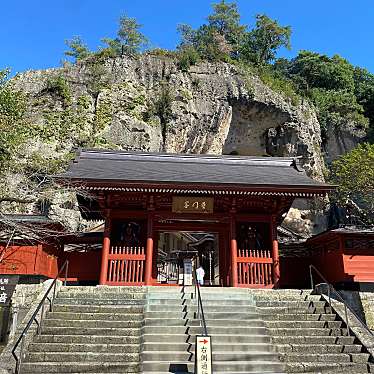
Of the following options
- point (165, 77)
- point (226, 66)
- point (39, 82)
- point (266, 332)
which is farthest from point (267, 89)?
point (266, 332)

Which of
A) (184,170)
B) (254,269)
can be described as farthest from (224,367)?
(184,170)

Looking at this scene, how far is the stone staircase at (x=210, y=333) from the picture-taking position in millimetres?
6039

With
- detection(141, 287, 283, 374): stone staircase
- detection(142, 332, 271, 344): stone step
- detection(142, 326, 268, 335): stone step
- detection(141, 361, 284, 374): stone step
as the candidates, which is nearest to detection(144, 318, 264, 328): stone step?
detection(141, 287, 283, 374): stone staircase

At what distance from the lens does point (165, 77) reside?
26.6 m

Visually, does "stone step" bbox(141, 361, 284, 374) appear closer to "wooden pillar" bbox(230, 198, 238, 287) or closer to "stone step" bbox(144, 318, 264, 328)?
"stone step" bbox(144, 318, 264, 328)

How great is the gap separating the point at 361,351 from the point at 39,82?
2522 cm

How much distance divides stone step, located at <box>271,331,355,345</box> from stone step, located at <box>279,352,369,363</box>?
14.5 inches

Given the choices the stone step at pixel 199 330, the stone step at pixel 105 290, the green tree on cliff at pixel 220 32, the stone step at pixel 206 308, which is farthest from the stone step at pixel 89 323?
the green tree on cliff at pixel 220 32

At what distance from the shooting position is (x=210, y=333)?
684 cm

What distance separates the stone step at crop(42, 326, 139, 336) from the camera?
22.3 feet

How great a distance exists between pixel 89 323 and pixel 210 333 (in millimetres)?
2469

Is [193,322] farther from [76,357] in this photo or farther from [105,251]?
[105,251]

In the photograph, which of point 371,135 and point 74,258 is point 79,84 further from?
point 371,135

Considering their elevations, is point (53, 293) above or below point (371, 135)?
below
